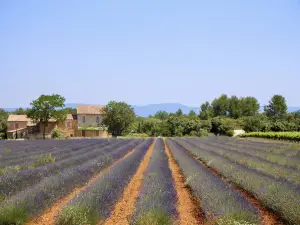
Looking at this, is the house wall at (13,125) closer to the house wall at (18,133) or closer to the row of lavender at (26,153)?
the house wall at (18,133)

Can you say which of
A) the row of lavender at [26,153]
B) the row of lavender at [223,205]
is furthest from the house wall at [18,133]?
the row of lavender at [223,205]

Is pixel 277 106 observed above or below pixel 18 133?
above

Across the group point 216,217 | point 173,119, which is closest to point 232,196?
point 216,217

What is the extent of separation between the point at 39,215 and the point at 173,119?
6351 cm

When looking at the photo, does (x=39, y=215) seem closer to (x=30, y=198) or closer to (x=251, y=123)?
(x=30, y=198)

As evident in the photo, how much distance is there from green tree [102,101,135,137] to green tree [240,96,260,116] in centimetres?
4772

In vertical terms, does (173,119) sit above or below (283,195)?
above

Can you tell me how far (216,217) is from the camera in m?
6.27

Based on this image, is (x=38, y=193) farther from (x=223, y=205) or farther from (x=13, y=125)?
(x=13, y=125)

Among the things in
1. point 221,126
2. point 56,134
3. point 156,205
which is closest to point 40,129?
point 56,134

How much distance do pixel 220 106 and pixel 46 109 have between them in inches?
2628

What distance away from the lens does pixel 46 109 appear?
178 feet

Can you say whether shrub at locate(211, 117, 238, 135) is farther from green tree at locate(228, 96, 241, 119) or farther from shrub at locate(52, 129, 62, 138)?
green tree at locate(228, 96, 241, 119)

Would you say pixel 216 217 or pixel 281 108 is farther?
pixel 281 108
